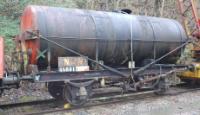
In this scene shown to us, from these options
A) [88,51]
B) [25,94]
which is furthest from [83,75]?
[25,94]

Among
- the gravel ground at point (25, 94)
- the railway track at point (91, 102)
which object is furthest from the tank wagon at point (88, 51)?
the gravel ground at point (25, 94)

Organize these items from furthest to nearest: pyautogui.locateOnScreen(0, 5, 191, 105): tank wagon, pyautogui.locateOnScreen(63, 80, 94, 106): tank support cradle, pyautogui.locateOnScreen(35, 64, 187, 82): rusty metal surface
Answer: pyautogui.locateOnScreen(63, 80, 94, 106): tank support cradle
pyautogui.locateOnScreen(0, 5, 191, 105): tank wagon
pyautogui.locateOnScreen(35, 64, 187, 82): rusty metal surface

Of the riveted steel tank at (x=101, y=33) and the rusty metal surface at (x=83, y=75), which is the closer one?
the rusty metal surface at (x=83, y=75)

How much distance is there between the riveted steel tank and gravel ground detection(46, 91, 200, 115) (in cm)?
150

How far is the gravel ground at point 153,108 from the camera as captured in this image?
852 centimetres

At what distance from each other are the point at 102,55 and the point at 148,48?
6.22 ft

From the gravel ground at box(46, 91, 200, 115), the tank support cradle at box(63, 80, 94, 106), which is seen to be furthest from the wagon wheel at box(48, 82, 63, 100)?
the gravel ground at box(46, 91, 200, 115)

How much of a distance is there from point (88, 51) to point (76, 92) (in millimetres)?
1295

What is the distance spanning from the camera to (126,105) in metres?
9.41

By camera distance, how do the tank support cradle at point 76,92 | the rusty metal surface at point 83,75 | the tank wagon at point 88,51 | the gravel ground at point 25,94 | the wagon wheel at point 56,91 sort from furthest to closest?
the gravel ground at point 25,94 → the wagon wheel at point 56,91 → the tank support cradle at point 76,92 → the tank wagon at point 88,51 → the rusty metal surface at point 83,75

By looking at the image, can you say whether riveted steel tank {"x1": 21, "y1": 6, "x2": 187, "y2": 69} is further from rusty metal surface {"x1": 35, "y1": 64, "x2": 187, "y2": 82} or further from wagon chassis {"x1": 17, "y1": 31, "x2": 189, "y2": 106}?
rusty metal surface {"x1": 35, "y1": 64, "x2": 187, "y2": 82}

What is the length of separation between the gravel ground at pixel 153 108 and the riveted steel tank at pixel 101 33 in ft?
4.91

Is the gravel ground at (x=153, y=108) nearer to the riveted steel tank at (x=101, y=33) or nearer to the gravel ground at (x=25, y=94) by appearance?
the riveted steel tank at (x=101, y=33)

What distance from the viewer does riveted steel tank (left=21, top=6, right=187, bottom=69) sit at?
8566mm
